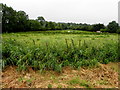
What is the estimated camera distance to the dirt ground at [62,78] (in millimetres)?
2176

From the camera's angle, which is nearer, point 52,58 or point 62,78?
point 62,78

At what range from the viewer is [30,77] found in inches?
93.6

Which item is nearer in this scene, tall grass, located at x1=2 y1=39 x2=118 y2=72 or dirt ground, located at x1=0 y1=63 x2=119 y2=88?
dirt ground, located at x1=0 y1=63 x2=119 y2=88

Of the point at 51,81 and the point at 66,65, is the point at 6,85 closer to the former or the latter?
the point at 51,81

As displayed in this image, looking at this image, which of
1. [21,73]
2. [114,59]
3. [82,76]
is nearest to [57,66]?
[82,76]

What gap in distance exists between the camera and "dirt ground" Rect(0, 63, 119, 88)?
2176 millimetres

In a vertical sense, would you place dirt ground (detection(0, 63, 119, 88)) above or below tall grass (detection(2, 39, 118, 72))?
below

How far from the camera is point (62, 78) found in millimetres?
2396

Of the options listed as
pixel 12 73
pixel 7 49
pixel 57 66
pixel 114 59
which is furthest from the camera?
pixel 114 59

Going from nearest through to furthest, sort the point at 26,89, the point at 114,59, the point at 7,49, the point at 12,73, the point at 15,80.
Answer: the point at 26,89 → the point at 15,80 → the point at 12,73 → the point at 7,49 → the point at 114,59

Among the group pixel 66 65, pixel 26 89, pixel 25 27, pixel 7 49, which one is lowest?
pixel 26 89

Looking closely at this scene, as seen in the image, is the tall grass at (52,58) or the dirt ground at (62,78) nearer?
the dirt ground at (62,78)

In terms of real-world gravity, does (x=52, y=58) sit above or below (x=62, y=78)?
above

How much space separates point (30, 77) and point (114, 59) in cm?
273
